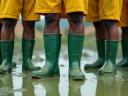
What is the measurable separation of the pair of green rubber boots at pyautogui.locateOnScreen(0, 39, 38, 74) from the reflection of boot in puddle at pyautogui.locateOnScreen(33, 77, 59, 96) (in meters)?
0.80

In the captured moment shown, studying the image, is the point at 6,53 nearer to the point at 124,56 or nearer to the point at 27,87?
the point at 27,87

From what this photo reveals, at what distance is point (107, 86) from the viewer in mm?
4781

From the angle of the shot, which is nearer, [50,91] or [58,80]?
[50,91]

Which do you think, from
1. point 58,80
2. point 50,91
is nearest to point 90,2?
point 58,80

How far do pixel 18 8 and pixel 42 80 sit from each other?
3.80ft

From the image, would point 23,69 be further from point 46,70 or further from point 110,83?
point 110,83

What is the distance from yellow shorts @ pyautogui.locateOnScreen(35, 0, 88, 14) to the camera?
506 centimetres

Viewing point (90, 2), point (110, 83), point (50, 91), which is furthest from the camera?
point (90, 2)

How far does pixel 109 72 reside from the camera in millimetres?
5531

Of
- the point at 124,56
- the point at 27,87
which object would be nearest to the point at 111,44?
the point at 124,56

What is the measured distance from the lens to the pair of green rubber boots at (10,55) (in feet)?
18.9

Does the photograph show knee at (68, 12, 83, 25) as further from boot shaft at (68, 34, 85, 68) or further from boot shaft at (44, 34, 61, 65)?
boot shaft at (44, 34, 61, 65)

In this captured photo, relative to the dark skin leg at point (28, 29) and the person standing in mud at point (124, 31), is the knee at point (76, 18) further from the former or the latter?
the person standing in mud at point (124, 31)

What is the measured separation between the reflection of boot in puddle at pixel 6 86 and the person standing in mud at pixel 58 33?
32cm
